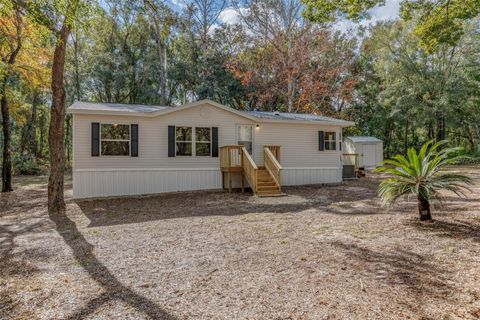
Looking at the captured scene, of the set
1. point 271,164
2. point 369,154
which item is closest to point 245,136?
point 271,164

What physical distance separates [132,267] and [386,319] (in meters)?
2.97

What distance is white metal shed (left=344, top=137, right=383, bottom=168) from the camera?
70.9 ft

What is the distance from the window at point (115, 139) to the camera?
404 inches

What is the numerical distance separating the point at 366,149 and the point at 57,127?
19.6 m

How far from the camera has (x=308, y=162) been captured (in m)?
13.4

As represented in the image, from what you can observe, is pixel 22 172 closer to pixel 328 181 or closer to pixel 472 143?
pixel 328 181

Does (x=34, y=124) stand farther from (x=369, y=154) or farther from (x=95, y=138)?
(x=369, y=154)

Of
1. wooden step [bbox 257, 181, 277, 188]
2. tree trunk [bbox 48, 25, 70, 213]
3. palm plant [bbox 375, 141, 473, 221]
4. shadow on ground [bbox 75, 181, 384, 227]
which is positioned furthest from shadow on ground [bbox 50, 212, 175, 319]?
wooden step [bbox 257, 181, 277, 188]

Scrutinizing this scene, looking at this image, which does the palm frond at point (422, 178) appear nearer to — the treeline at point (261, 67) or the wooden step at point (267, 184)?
the wooden step at point (267, 184)

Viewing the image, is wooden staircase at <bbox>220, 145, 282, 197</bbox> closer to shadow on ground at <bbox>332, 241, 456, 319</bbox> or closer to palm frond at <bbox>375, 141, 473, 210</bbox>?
palm frond at <bbox>375, 141, 473, 210</bbox>

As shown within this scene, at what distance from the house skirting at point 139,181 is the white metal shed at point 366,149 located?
41.2 ft

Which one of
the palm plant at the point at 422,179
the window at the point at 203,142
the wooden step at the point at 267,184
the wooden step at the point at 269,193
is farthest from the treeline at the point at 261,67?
the palm plant at the point at 422,179

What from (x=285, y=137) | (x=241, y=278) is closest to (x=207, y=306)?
(x=241, y=278)

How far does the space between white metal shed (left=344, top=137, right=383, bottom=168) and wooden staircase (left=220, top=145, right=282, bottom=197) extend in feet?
39.4
